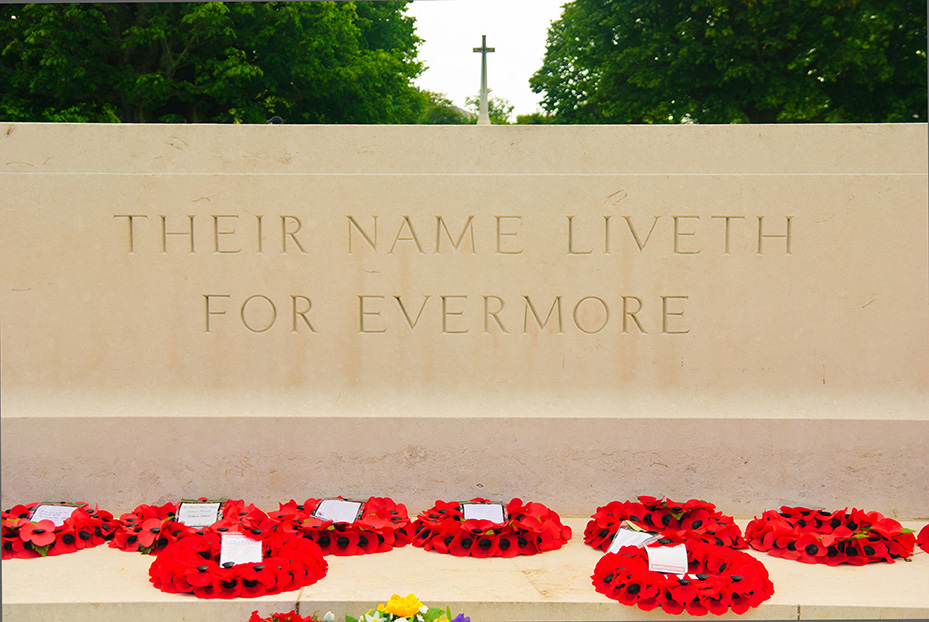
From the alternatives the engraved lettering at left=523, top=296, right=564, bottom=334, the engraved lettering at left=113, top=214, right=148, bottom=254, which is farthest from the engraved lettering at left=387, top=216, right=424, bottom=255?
the engraved lettering at left=113, top=214, right=148, bottom=254

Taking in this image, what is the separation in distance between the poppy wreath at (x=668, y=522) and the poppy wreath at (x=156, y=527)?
1.74 metres

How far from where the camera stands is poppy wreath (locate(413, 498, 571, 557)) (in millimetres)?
4176

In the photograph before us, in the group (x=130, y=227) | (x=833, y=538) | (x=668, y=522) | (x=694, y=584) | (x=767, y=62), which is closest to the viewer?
(x=694, y=584)

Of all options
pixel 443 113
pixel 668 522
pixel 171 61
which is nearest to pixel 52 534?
pixel 668 522

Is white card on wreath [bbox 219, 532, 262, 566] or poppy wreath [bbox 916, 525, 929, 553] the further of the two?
poppy wreath [bbox 916, 525, 929, 553]

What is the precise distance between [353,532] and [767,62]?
19489mm

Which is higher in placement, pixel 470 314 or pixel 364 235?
pixel 364 235

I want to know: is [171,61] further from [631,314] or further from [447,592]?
[447,592]

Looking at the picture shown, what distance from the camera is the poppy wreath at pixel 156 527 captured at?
417 cm

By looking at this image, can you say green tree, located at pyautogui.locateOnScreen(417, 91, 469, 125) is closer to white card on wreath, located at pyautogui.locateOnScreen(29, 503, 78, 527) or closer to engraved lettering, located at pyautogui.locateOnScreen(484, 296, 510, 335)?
engraved lettering, located at pyautogui.locateOnScreen(484, 296, 510, 335)

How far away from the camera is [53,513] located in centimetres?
449

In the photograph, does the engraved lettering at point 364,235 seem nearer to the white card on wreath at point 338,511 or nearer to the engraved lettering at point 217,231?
the engraved lettering at point 217,231

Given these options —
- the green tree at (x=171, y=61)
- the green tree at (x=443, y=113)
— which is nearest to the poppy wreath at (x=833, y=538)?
the green tree at (x=171, y=61)

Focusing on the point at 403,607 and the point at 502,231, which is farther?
the point at 502,231
